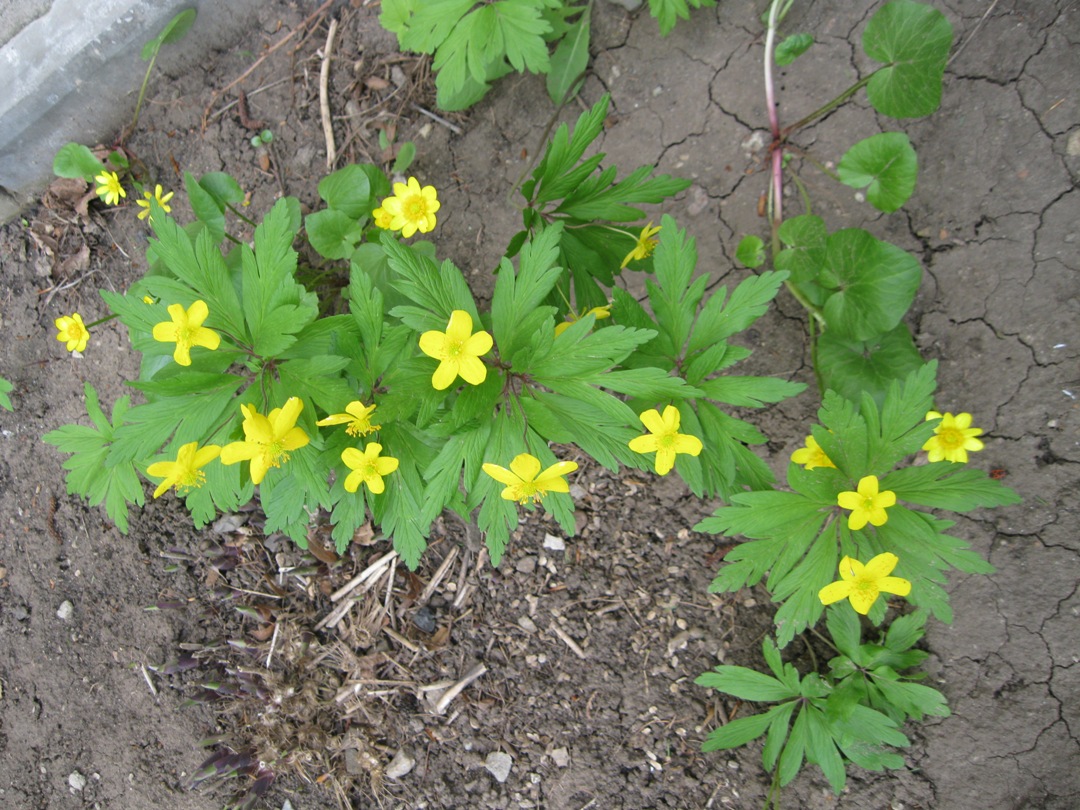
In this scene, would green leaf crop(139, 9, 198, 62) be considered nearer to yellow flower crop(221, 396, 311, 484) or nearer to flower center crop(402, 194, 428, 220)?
flower center crop(402, 194, 428, 220)

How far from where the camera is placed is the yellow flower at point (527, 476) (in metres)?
1.84

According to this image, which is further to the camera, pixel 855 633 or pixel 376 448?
pixel 855 633

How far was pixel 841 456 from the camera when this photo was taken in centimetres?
211

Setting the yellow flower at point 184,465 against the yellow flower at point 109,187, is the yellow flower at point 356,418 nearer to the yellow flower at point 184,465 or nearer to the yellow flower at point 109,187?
the yellow flower at point 184,465

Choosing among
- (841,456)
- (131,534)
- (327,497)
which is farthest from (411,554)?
(131,534)

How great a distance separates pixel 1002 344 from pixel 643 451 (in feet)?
5.88

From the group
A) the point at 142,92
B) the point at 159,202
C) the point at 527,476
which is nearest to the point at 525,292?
the point at 527,476

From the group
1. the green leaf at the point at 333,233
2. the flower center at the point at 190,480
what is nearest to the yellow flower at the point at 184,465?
the flower center at the point at 190,480

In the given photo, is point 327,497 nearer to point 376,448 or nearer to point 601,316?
point 376,448

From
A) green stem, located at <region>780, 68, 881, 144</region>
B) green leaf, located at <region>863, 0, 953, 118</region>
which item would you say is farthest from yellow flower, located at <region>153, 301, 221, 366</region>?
green leaf, located at <region>863, 0, 953, 118</region>

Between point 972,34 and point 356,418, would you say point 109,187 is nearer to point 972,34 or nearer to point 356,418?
point 356,418

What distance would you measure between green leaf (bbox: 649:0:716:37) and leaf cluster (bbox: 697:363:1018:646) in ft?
5.58

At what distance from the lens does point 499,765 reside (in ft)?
9.95

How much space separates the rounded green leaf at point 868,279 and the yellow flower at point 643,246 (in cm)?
70
